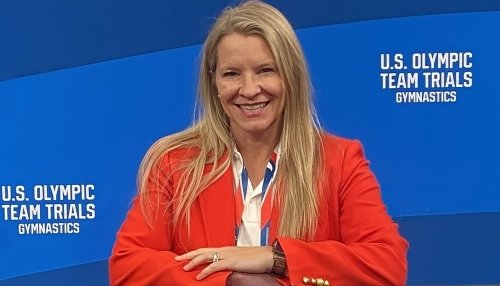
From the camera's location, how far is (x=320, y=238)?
172 cm

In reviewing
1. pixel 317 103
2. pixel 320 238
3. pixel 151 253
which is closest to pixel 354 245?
pixel 320 238

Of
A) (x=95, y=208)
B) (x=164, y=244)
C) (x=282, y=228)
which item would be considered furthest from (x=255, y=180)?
(x=95, y=208)

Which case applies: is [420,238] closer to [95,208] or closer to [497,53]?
[497,53]

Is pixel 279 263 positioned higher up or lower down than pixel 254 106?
lower down

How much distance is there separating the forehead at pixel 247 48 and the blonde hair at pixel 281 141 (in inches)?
0.5

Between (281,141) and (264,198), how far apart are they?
15 cm

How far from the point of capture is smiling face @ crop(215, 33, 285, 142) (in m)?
1.65

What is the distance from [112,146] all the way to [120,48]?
376 mm

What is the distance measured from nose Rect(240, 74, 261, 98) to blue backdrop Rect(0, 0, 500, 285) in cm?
98

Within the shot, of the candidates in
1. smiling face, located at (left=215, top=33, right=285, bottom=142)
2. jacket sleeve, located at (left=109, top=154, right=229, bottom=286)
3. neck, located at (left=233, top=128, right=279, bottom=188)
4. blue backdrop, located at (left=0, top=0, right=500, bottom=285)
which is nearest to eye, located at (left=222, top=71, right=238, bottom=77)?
smiling face, located at (left=215, top=33, right=285, bottom=142)

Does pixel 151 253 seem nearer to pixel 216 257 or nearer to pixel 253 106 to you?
pixel 216 257

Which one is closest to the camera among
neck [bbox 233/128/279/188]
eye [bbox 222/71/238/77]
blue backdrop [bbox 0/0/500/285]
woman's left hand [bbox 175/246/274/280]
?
woman's left hand [bbox 175/246/274/280]

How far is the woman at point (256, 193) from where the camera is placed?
5.30ft

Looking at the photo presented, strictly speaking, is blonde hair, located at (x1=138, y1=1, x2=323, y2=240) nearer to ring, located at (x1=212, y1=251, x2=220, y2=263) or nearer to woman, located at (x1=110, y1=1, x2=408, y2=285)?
woman, located at (x1=110, y1=1, x2=408, y2=285)
